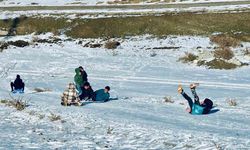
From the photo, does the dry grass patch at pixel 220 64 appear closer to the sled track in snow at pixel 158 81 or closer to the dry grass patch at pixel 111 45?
the sled track in snow at pixel 158 81

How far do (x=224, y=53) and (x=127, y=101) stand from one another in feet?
42.7

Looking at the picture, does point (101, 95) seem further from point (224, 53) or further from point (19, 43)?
point (19, 43)

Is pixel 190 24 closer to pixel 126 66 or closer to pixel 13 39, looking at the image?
pixel 126 66

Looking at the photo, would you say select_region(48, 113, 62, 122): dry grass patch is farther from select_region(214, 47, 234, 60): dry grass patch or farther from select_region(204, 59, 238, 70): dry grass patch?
select_region(214, 47, 234, 60): dry grass patch

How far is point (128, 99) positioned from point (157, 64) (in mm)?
10812

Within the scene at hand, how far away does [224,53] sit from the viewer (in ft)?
99.3

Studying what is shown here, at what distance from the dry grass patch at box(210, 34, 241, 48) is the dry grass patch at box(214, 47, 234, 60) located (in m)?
1.71

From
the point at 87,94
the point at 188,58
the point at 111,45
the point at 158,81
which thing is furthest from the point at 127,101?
the point at 111,45

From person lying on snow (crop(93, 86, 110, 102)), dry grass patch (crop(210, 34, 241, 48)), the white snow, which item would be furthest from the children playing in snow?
the white snow

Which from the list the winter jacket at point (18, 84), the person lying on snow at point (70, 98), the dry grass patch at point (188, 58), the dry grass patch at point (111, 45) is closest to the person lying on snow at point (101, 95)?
the person lying on snow at point (70, 98)

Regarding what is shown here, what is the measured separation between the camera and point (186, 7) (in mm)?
44531

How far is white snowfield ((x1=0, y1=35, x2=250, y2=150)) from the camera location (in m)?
11.6

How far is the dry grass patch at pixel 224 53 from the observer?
98.3 feet

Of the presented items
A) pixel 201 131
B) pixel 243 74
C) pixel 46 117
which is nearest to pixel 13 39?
pixel 243 74
